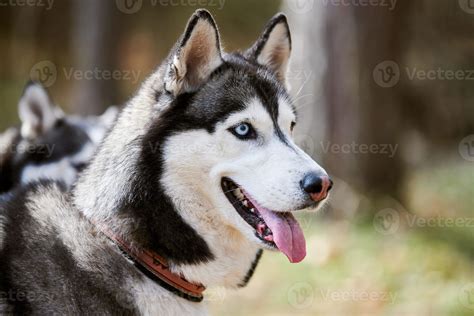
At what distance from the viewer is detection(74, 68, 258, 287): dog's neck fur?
120 inches

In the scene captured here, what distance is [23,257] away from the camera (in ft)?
9.62

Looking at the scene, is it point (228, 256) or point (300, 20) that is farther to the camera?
point (300, 20)

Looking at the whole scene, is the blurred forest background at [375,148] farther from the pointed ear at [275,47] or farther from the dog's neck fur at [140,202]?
the dog's neck fur at [140,202]

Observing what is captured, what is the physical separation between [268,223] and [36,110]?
3.89m

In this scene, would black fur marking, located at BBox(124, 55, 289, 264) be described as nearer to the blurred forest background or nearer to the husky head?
the husky head

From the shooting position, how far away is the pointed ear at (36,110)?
6324 mm

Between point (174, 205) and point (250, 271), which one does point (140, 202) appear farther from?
point (250, 271)

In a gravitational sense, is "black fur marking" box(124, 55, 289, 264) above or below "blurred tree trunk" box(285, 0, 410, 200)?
above

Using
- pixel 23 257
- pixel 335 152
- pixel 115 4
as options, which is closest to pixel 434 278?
pixel 335 152

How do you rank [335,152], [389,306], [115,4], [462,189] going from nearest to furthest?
[389,306], [335,152], [462,189], [115,4]

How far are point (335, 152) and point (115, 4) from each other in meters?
5.97

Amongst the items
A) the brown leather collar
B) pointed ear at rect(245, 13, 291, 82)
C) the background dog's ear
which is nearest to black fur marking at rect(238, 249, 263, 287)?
the brown leather collar

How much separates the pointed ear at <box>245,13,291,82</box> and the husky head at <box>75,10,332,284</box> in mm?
453

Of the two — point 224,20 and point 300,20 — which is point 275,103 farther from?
point 224,20
